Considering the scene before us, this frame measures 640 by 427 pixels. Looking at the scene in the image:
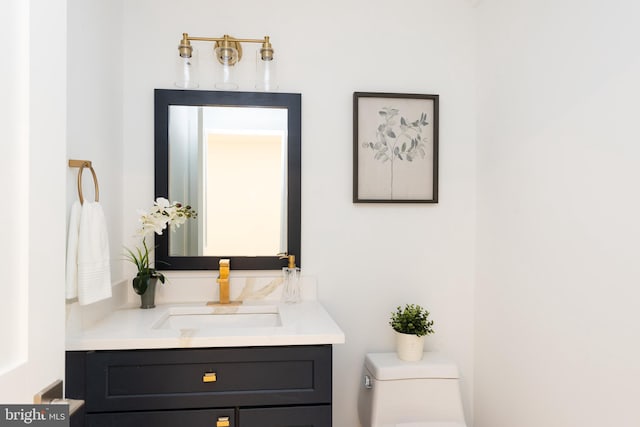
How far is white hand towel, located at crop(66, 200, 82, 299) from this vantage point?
141 cm

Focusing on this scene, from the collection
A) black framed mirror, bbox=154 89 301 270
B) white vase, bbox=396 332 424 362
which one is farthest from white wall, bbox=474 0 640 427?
black framed mirror, bbox=154 89 301 270

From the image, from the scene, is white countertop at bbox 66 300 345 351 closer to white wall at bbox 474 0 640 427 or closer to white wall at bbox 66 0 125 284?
white wall at bbox 66 0 125 284

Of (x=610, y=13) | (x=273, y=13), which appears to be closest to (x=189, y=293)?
(x=273, y=13)

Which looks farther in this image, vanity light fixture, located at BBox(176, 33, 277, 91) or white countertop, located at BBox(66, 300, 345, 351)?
vanity light fixture, located at BBox(176, 33, 277, 91)

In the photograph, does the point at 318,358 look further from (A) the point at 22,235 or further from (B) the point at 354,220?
(A) the point at 22,235

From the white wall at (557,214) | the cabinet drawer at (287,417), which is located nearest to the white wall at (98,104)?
the cabinet drawer at (287,417)

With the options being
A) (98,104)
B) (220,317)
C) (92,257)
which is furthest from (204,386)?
(98,104)

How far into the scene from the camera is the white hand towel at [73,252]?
1.41 metres

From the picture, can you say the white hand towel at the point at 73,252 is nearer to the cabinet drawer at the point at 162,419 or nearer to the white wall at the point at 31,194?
the cabinet drawer at the point at 162,419

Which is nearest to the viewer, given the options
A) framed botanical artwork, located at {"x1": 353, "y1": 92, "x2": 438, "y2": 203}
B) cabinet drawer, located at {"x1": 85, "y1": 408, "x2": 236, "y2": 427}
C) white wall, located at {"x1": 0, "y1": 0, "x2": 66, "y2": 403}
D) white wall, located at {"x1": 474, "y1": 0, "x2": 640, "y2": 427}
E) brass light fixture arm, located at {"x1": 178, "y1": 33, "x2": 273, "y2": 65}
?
white wall, located at {"x1": 0, "y1": 0, "x2": 66, "y2": 403}

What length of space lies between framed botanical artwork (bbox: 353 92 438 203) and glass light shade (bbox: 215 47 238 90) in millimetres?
570

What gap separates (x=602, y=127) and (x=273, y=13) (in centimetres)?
145

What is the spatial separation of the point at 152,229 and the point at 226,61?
2.53 feet

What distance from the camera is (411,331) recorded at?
1.94 m
